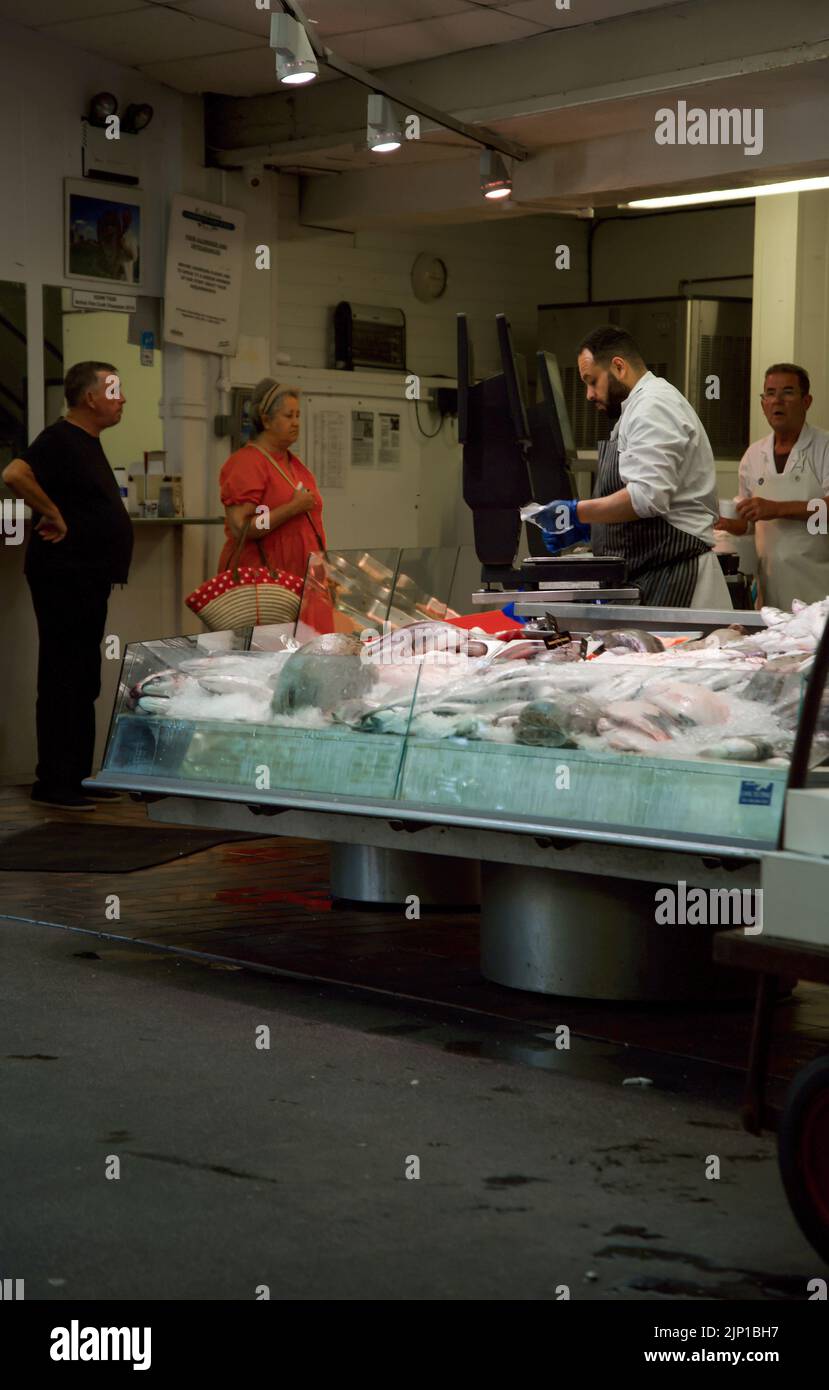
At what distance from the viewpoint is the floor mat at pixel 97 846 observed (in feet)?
22.8

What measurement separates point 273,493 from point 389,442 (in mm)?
3168

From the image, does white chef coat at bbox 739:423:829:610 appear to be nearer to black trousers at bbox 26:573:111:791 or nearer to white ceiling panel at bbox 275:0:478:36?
white ceiling panel at bbox 275:0:478:36

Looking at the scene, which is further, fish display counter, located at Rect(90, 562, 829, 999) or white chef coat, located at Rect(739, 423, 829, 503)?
white chef coat, located at Rect(739, 423, 829, 503)

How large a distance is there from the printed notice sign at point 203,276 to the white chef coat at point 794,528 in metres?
3.16

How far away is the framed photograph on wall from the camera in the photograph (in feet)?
30.5

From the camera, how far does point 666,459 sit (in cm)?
592

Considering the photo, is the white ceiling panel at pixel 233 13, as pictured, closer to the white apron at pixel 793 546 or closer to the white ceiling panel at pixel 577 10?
the white ceiling panel at pixel 577 10

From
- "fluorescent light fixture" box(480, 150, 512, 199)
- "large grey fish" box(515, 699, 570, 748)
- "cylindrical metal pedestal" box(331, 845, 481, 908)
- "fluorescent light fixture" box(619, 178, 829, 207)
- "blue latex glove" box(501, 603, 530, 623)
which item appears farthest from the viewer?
"fluorescent light fixture" box(619, 178, 829, 207)

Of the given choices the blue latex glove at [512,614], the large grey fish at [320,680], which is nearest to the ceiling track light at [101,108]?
the blue latex glove at [512,614]

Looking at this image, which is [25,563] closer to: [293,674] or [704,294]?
[293,674]

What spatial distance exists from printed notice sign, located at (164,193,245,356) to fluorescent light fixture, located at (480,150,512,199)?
156 centimetres

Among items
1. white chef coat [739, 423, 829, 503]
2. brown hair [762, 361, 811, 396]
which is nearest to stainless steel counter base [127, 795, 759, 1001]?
white chef coat [739, 423, 829, 503]

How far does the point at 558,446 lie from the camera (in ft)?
19.1
